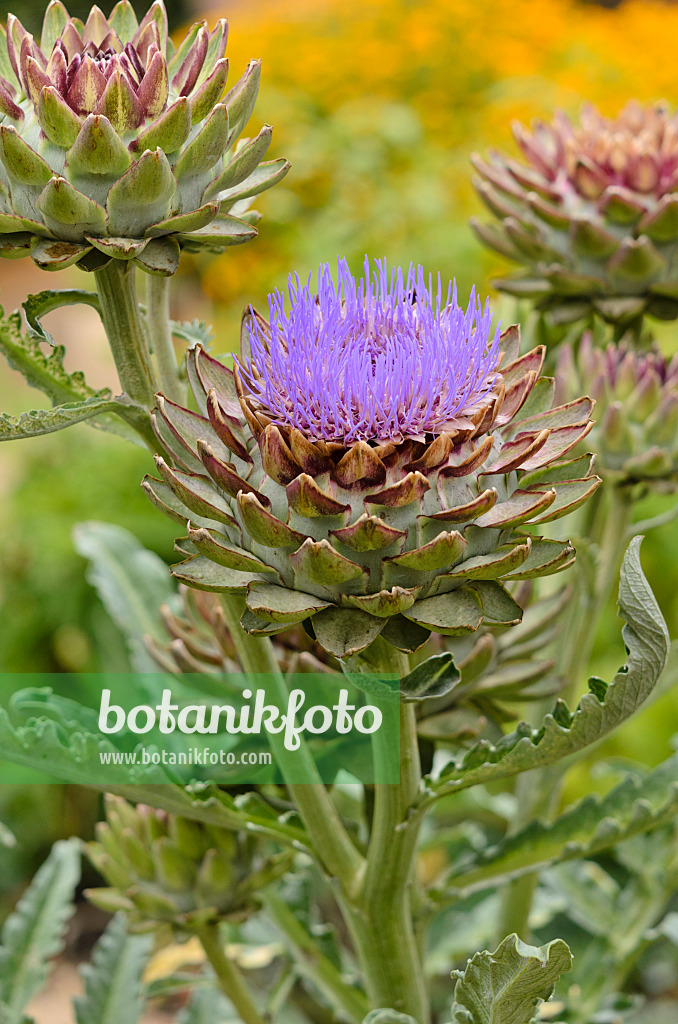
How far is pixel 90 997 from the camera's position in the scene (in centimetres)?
93

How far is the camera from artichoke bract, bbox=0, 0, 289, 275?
563 millimetres

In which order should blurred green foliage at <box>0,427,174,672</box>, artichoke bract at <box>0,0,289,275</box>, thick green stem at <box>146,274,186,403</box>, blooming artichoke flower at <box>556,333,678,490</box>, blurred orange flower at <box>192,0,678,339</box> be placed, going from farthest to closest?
1. blurred orange flower at <box>192,0,678,339</box>
2. blurred green foliage at <box>0,427,174,672</box>
3. blooming artichoke flower at <box>556,333,678,490</box>
4. thick green stem at <box>146,274,186,403</box>
5. artichoke bract at <box>0,0,289,275</box>

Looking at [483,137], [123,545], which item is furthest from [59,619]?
[483,137]

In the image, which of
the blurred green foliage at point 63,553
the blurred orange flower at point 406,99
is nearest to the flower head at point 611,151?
the blurred green foliage at point 63,553

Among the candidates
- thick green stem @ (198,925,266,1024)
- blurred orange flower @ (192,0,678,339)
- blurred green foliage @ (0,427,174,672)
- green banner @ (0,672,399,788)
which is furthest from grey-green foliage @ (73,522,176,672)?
blurred orange flower @ (192,0,678,339)

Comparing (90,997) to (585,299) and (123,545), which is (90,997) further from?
(585,299)

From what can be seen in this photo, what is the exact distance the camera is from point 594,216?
3.04 ft

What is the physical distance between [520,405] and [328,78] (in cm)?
313

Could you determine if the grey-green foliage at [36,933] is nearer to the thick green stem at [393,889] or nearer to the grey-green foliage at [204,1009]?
the grey-green foliage at [204,1009]

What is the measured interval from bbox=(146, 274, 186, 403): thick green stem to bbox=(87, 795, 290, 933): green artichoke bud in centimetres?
35

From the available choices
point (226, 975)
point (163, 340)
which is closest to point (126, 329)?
point (163, 340)

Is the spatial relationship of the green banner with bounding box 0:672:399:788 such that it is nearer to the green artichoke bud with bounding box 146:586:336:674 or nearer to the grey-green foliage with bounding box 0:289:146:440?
the green artichoke bud with bounding box 146:586:336:674

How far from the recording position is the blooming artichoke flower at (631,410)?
0.88m

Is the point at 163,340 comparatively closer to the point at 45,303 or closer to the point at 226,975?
the point at 45,303
